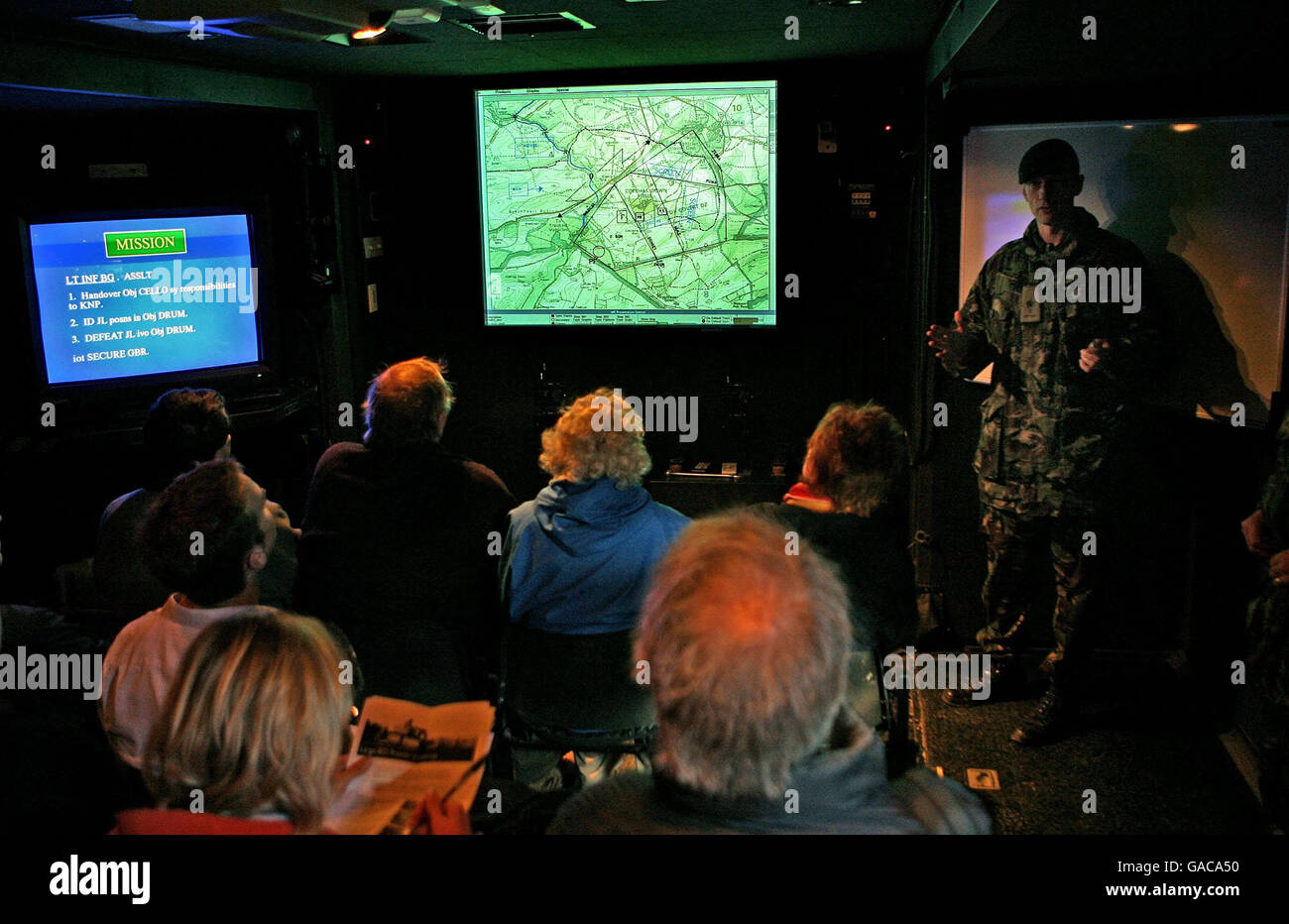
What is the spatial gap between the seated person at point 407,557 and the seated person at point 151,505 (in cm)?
11

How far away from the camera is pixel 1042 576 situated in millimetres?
3812

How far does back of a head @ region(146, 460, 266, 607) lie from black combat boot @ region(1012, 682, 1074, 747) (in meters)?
2.54

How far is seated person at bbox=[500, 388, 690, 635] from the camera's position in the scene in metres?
2.49

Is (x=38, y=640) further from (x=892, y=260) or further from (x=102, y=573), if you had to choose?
(x=892, y=260)

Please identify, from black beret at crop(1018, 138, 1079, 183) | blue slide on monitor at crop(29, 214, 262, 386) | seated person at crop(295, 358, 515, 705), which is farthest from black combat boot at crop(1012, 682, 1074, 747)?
blue slide on monitor at crop(29, 214, 262, 386)

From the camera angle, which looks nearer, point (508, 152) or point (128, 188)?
point (128, 188)

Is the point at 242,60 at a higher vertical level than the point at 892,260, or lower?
higher

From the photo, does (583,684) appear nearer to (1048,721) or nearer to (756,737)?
(756,737)

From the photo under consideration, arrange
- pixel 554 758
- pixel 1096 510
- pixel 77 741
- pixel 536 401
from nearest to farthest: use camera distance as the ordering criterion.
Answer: pixel 77 741
pixel 554 758
pixel 1096 510
pixel 536 401

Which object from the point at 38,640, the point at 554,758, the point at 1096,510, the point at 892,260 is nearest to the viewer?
the point at 38,640
